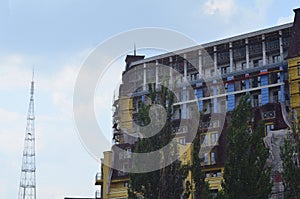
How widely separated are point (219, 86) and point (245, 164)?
31.0 m

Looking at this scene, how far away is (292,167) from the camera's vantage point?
4484 centimetres

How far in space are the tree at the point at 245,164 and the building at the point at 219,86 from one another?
16.8 m

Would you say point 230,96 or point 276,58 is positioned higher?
point 276,58

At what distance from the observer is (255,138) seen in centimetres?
4653

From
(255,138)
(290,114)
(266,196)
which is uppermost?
(290,114)

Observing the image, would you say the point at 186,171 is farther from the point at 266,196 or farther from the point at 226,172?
the point at 266,196

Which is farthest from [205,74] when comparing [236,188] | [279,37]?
[236,188]

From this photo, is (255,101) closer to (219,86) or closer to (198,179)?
(219,86)

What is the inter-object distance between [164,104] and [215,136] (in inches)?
895

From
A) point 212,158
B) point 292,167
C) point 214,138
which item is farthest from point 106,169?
point 292,167

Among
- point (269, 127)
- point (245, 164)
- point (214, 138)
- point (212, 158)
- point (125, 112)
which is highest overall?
point (125, 112)

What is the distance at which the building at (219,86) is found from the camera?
2697 inches

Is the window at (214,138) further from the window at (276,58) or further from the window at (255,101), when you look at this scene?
the window at (276,58)

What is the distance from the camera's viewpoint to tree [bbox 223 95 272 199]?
44.3 meters
